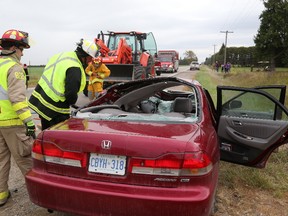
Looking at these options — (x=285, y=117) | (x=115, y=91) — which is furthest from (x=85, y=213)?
(x=285, y=117)

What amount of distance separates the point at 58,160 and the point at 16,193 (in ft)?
4.70

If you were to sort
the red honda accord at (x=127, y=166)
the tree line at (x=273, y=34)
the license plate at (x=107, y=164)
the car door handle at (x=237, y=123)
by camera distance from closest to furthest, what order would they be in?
the red honda accord at (x=127, y=166), the license plate at (x=107, y=164), the car door handle at (x=237, y=123), the tree line at (x=273, y=34)

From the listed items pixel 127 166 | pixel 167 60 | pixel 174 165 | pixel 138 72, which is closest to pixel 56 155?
pixel 127 166

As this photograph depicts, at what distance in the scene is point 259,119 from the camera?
3654 mm

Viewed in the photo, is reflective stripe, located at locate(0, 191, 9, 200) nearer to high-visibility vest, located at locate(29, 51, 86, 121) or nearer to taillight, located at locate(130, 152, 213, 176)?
high-visibility vest, located at locate(29, 51, 86, 121)

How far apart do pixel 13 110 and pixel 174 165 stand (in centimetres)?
195

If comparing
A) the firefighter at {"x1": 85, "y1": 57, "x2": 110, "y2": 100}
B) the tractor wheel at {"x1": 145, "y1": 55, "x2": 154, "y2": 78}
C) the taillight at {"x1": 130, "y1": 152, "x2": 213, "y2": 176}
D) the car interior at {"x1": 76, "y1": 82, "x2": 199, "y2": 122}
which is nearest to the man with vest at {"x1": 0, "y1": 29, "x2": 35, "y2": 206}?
the car interior at {"x1": 76, "y1": 82, "x2": 199, "y2": 122}

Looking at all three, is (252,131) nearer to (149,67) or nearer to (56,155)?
(56,155)

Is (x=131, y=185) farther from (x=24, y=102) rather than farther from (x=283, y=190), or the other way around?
(x=283, y=190)

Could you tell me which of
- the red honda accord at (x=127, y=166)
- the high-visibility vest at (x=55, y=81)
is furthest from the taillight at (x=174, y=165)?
the high-visibility vest at (x=55, y=81)

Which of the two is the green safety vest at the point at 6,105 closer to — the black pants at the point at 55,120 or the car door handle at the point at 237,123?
the black pants at the point at 55,120

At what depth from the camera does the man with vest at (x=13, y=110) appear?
330cm

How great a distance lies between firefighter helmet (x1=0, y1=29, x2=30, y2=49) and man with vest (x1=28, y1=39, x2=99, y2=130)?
45cm

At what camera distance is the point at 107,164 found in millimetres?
2510
